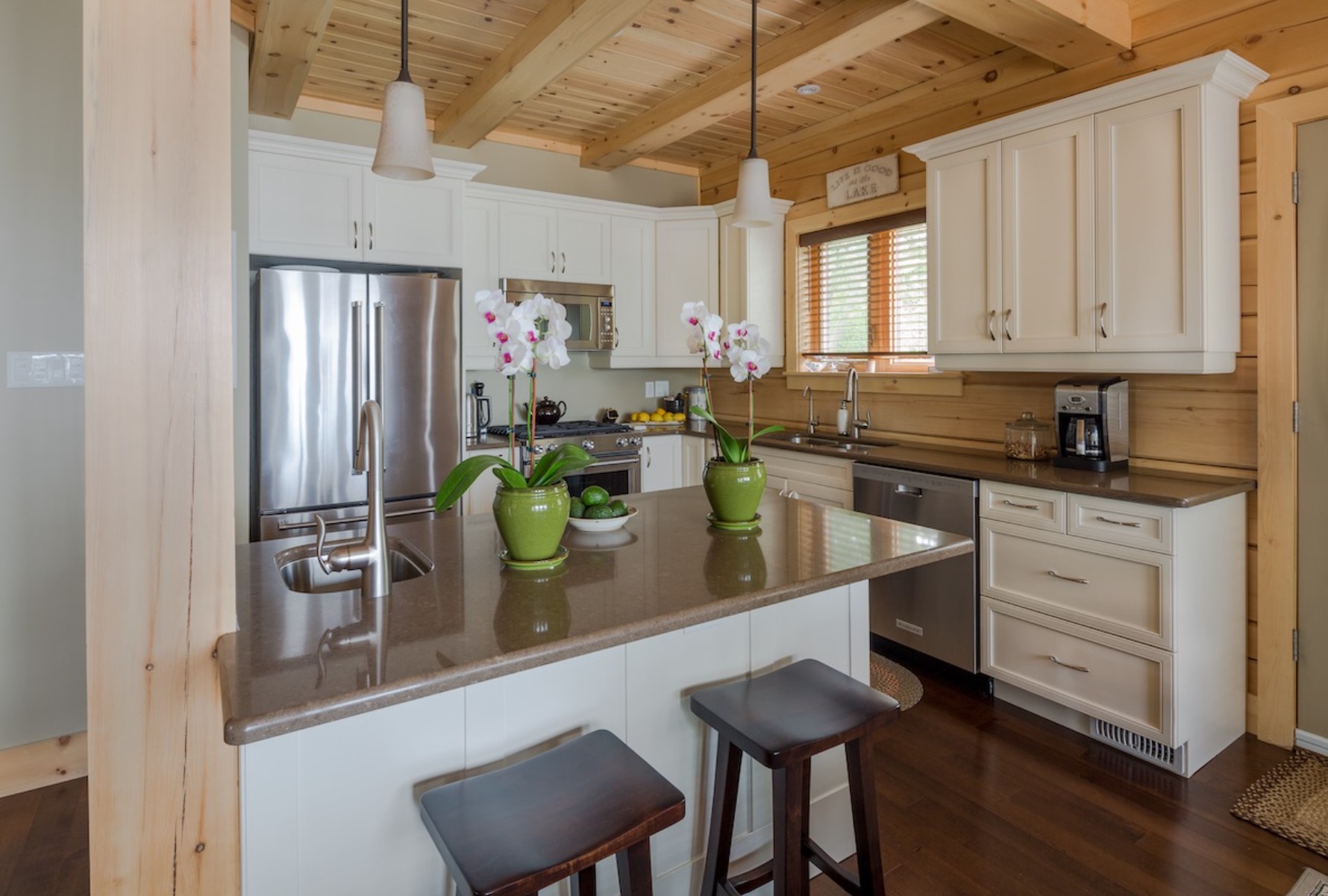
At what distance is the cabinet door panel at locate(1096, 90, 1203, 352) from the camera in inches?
100

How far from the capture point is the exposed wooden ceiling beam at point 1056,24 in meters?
2.61

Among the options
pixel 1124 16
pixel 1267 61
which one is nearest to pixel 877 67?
pixel 1124 16

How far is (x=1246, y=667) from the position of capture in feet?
9.04

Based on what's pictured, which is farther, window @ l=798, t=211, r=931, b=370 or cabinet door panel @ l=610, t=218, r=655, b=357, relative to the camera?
cabinet door panel @ l=610, t=218, r=655, b=357

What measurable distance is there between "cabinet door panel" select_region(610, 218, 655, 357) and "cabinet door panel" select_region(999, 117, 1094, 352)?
2.25m

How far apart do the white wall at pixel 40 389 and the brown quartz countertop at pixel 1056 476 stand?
9.88 feet

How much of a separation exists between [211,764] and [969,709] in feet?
8.66

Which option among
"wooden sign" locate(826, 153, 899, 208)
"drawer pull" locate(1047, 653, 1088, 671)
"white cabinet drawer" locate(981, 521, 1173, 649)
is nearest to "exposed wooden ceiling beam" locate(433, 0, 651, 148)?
"wooden sign" locate(826, 153, 899, 208)

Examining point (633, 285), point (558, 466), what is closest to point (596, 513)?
point (558, 466)

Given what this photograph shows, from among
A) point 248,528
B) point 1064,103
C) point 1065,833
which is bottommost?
point 1065,833

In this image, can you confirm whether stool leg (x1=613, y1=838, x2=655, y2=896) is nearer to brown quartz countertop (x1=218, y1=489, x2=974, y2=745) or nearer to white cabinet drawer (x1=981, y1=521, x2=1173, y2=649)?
brown quartz countertop (x1=218, y1=489, x2=974, y2=745)

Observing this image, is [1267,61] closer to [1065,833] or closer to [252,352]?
[1065,833]

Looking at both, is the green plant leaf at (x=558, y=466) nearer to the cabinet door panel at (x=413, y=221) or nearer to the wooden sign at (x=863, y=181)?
the cabinet door panel at (x=413, y=221)

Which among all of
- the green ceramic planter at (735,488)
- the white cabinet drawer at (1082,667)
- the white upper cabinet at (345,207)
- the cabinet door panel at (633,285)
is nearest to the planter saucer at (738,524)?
the green ceramic planter at (735,488)
